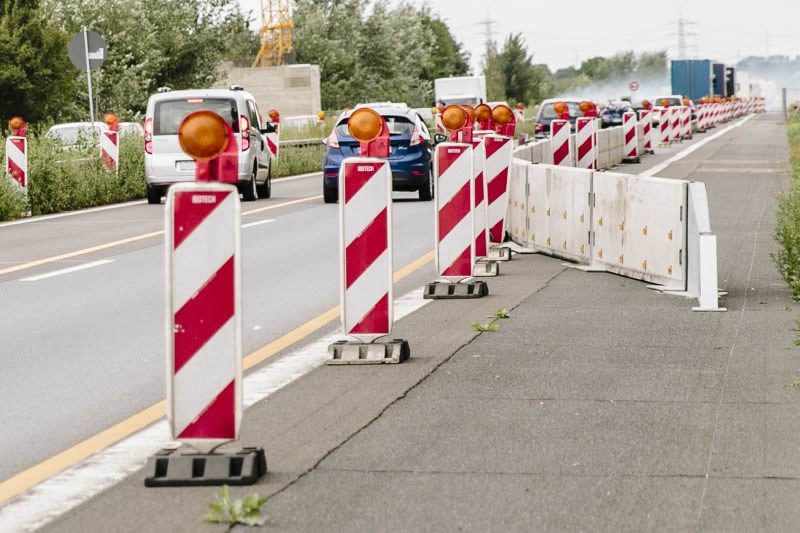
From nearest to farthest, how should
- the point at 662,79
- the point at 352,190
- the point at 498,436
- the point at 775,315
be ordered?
the point at 498,436 → the point at 352,190 → the point at 775,315 → the point at 662,79

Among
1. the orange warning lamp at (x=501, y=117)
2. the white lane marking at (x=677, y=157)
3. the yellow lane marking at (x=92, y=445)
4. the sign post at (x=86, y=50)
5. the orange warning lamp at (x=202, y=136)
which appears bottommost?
the white lane marking at (x=677, y=157)

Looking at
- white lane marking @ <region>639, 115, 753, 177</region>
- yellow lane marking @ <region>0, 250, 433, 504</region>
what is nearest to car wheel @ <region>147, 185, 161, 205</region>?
white lane marking @ <region>639, 115, 753, 177</region>

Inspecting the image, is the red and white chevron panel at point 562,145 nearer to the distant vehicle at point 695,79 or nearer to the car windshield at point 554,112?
the car windshield at point 554,112

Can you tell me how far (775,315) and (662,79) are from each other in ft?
512

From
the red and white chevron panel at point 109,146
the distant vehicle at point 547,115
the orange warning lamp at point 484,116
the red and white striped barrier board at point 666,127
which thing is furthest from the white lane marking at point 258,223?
the red and white striped barrier board at point 666,127

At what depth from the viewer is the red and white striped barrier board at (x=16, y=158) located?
23.9 meters

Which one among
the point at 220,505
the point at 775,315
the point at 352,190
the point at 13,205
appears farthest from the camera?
the point at 13,205

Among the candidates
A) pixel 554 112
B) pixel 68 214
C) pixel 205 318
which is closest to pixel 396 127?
pixel 68 214

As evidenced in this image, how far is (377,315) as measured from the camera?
955 centimetres

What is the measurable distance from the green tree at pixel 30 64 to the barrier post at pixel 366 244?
1753 inches

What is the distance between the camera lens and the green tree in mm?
52688

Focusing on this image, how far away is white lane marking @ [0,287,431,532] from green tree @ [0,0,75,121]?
148 ft

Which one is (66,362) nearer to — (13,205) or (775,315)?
(775,315)

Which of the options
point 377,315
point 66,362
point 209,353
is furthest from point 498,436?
point 66,362
